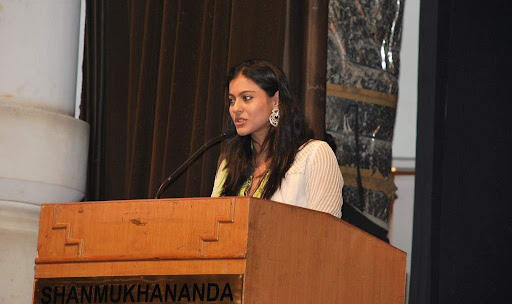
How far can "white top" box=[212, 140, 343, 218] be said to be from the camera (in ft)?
9.04

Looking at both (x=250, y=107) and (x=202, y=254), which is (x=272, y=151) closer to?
(x=250, y=107)

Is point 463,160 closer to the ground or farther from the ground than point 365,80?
closer to the ground

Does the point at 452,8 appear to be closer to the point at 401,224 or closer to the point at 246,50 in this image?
the point at 246,50

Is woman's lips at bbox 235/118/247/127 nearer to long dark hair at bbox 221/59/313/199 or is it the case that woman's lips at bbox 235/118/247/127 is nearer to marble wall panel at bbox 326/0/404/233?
long dark hair at bbox 221/59/313/199

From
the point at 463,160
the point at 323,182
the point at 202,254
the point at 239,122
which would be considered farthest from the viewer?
the point at 463,160

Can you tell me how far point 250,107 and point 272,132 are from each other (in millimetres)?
116

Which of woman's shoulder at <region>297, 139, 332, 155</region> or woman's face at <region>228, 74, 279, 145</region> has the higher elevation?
woman's face at <region>228, 74, 279, 145</region>

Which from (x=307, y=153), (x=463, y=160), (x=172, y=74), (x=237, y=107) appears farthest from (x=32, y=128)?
(x=463, y=160)

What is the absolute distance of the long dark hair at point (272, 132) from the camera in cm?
292

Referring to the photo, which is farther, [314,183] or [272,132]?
[272,132]

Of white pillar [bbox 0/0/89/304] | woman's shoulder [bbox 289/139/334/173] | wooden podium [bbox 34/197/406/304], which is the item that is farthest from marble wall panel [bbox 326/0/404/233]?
wooden podium [bbox 34/197/406/304]

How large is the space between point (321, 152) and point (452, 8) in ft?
3.42

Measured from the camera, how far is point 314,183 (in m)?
2.78

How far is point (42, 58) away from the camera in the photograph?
3.77 metres
